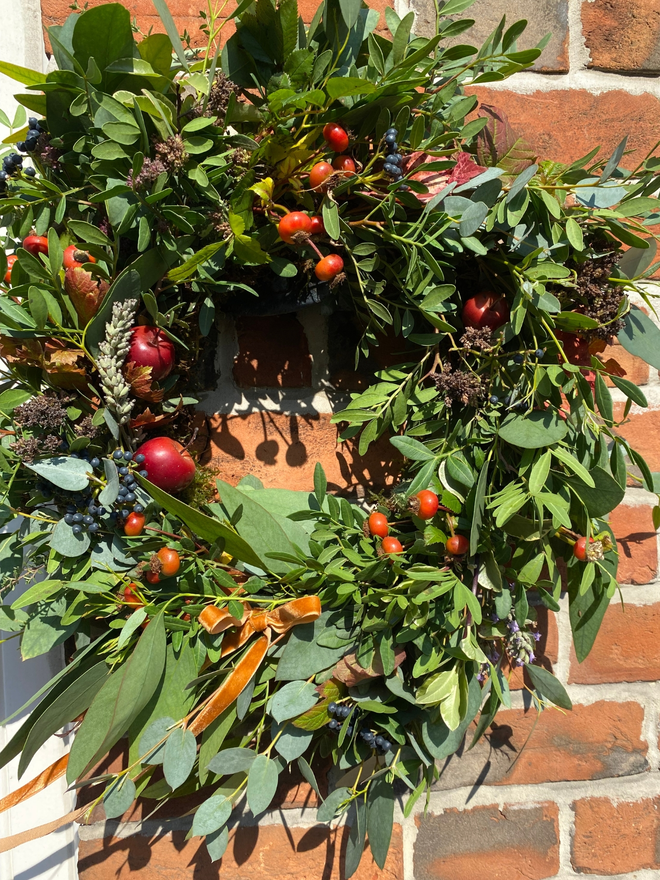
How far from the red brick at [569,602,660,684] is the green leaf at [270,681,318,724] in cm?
39

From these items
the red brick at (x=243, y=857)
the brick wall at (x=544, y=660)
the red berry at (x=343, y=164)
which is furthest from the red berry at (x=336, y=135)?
the red brick at (x=243, y=857)

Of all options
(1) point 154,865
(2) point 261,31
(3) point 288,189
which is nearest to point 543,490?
(3) point 288,189

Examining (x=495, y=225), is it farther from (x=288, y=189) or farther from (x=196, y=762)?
(x=196, y=762)

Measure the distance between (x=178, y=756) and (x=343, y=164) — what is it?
0.55 m

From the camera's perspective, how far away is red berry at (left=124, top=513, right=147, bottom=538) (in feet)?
1.67

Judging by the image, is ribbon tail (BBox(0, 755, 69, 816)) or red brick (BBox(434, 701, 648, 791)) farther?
red brick (BBox(434, 701, 648, 791))

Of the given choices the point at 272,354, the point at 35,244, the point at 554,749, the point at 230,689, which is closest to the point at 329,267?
the point at 272,354

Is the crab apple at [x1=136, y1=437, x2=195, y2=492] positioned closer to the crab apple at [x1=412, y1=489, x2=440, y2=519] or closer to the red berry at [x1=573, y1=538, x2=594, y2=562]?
the crab apple at [x1=412, y1=489, x2=440, y2=519]

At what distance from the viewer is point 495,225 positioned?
523 millimetres

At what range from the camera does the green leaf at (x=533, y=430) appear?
1.67ft

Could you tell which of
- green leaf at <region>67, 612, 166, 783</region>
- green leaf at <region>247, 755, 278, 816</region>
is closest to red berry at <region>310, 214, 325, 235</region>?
green leaf at <region>67, 612, 166, 783</region>

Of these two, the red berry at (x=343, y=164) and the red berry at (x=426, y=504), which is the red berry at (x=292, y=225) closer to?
the red berry at (x=343, y=164)

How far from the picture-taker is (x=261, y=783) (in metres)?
0.52

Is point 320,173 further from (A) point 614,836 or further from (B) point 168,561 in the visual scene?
(A) point 614,836
